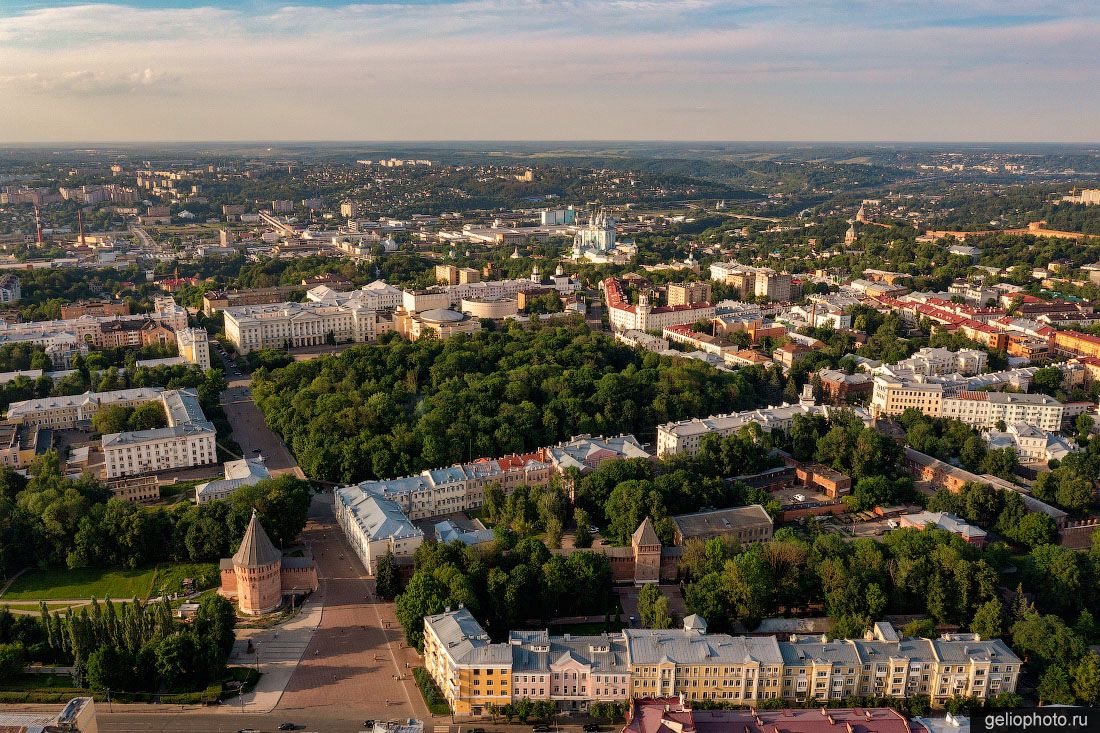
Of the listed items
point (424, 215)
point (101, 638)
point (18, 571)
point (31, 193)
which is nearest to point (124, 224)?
point (31, 193)

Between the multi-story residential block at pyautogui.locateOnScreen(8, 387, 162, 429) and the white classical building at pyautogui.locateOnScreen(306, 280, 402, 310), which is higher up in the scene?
the white classical building at pyautogui.locateOnScreen(306, 280, 402, 310)

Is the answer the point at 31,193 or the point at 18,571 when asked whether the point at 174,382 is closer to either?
the point at 18,571

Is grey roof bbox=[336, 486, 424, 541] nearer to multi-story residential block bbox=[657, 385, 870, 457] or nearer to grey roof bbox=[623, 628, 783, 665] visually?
grey roof bbox=[623, 628, 783, 665]

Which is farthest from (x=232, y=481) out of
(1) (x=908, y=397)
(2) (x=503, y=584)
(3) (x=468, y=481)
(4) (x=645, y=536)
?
(1) (x=908, y=397)

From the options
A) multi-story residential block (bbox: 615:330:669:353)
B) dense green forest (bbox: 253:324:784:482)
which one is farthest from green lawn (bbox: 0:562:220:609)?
multi-story residential block (bbox: 615:330:669:353)

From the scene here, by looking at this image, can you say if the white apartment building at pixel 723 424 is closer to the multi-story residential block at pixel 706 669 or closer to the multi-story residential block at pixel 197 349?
the multi-story residential block at pixel 706 669

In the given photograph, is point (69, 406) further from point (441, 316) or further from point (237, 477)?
point (441, 316)
